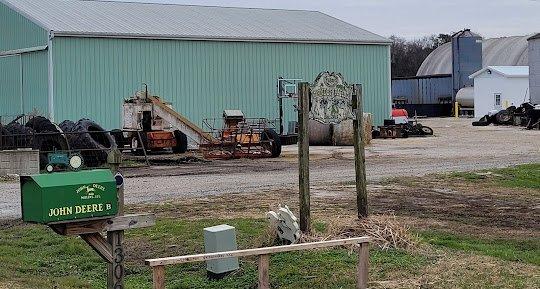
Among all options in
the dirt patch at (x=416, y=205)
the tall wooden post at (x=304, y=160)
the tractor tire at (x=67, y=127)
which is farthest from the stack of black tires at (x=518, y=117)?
the tall wooden post at (x=304, y=160)

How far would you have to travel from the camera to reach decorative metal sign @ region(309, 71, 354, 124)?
39.3ft

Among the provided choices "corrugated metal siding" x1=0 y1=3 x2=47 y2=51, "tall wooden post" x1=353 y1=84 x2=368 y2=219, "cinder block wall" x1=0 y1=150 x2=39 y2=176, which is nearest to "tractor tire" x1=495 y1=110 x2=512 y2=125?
"corrugated metal siding" x1=0 y1=3 x2=47 y2=51

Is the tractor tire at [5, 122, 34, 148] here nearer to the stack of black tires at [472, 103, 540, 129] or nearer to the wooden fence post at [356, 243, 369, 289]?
the wooden fence post at [356, 243, 369, 289]

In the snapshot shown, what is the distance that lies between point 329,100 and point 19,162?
13682 mm

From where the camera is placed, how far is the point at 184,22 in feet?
128

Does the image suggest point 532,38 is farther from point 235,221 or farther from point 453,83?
point 235,221

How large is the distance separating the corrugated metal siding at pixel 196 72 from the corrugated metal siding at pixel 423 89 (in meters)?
33.0

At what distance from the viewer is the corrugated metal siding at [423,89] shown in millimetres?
74938

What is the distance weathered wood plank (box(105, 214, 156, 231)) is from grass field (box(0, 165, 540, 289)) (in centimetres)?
200

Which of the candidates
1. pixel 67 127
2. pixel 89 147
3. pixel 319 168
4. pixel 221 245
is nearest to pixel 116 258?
pixel 221 245

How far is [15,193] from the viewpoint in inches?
763

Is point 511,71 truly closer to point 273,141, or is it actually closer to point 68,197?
point 273,141

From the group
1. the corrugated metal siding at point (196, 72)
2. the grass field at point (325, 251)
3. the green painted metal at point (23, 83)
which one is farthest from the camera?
the green painted metal at point (23, 83)

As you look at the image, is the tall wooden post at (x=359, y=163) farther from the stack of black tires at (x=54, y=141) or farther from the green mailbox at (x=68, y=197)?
the stack of black tires at (x=54, y=141)
